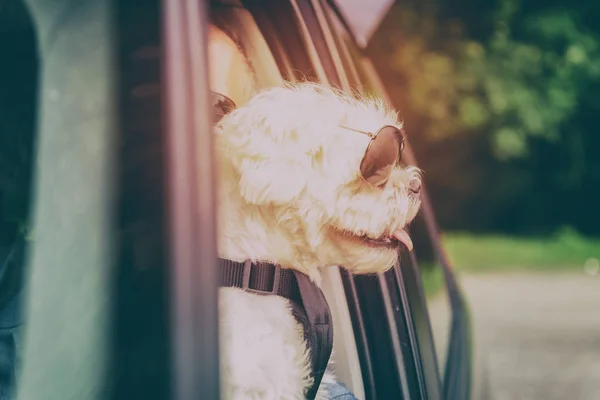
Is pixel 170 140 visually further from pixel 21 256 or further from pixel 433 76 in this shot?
pixel 433 76

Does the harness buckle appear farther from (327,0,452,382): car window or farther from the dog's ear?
(327,0,452,382): car window

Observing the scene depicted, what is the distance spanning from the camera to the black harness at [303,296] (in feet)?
4.60

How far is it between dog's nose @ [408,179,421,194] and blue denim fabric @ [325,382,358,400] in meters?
0.47

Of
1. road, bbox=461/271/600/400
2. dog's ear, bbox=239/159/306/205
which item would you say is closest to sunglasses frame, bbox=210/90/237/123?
dog's ear, bbox=239/159/306/205

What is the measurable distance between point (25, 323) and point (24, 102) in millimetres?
374

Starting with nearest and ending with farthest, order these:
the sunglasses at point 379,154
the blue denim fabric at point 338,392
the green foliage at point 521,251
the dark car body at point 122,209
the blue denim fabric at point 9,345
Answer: the dark car body at point 122,209, the blue denim fabric at point 9,345, the sunglasses at point 379,154, the blue denim fabric at point 338,392, the green foliage at point 521,251

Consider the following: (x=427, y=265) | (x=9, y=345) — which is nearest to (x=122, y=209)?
→ (x=9, y=345)

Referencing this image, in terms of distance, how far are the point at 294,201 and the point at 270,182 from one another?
65 mm

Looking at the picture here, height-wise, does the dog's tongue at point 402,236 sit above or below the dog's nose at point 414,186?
below

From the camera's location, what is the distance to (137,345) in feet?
3.31

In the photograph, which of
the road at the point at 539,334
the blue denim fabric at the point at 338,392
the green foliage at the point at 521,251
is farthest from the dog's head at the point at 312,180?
the green foliage at the point at 521,251

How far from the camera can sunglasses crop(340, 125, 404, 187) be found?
1487 mm

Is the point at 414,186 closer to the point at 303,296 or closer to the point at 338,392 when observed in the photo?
the point at 303,296

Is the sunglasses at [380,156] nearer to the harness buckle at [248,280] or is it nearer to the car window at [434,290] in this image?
the harness buckle at [248,280]
